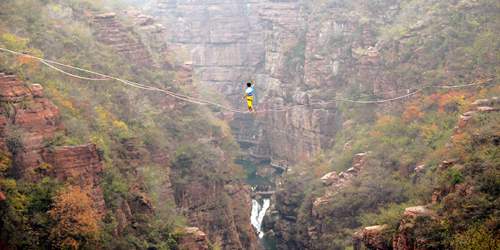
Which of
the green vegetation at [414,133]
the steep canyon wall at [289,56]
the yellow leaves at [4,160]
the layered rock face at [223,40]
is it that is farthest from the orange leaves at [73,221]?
the layered rock face at [223,40]

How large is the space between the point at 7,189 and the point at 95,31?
920 inches

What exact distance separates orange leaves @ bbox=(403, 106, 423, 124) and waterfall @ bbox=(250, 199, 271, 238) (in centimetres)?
2011

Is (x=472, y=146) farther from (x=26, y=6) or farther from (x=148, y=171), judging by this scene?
(x=26, y=6)

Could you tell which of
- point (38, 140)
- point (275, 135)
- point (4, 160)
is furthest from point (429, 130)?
point (275, 135)

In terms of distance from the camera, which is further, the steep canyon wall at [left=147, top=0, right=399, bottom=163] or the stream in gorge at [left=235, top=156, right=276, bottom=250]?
the steep canyon wall at [left=147, top=0, right=399, bottom=163]

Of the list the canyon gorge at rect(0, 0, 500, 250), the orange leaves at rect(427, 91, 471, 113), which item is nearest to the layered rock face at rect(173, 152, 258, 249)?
the canyon gorge at rect(0, 0, 500, 250)

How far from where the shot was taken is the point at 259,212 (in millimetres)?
52750

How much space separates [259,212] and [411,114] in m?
22.6

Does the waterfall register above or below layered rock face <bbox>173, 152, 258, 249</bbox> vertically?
below

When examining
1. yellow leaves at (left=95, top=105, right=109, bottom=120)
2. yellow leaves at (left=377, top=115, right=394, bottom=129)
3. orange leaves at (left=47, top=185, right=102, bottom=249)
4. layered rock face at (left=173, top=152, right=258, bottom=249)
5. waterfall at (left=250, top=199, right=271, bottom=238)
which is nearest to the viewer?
orange leaves at (left=47, top=185, right=102, bottom=249)

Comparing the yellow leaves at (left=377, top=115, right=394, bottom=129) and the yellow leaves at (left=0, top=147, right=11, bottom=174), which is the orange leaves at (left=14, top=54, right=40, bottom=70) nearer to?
the yellow leaves at (left=0, top=147, right=11, bottom=174)

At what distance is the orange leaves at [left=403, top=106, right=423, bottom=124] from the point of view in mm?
37156

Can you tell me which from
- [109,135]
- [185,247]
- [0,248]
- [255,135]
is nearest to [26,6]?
[109,135]

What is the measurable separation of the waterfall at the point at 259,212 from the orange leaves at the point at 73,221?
31.4 meters
